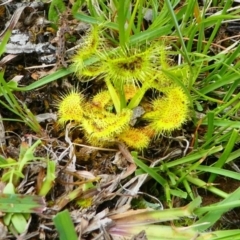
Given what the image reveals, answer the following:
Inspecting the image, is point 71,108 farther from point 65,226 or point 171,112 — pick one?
point 65,226

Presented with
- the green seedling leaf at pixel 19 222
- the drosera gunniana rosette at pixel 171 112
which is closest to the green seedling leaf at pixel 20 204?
the green seedling leaf at pixel 19 222

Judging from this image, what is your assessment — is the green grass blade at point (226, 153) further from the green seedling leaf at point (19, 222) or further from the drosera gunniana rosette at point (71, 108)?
the green seedling leaf at point (19, 222)

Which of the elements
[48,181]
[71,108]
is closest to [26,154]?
[48,181]

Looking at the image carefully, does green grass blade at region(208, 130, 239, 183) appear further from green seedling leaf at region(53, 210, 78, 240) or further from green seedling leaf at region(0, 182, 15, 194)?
green seedling leaf at region(0, 182, 15, 194)

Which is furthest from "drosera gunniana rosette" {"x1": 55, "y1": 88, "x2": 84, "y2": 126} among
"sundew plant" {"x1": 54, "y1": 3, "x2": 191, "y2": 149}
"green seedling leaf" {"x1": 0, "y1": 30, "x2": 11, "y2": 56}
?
"green seedling leaf" {"x1": 0, "y1": 30, "x2": 11, "y2": 56}

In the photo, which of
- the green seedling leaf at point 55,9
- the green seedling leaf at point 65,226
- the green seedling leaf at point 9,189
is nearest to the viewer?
the green seedling leaf at point 65,226

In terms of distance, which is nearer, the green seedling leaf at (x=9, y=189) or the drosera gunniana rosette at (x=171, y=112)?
the green seedling leaf at (x=9, y=189)
